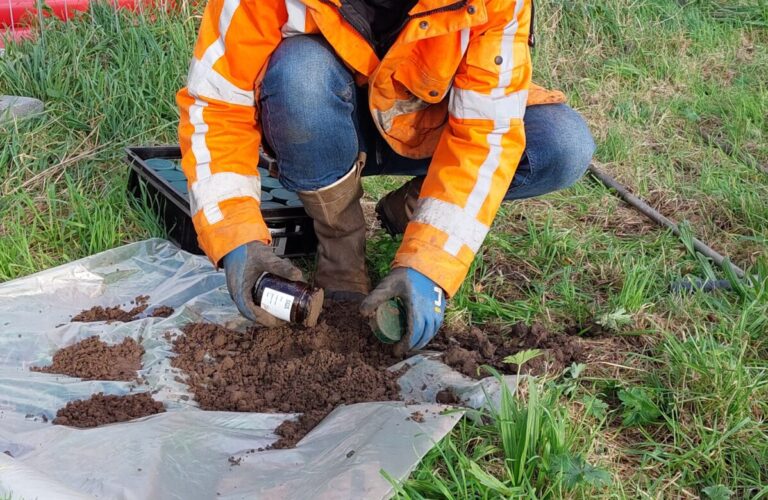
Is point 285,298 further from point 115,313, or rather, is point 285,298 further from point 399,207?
point 399,207

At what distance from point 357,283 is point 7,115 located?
5.01 ft

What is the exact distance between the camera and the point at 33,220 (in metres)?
2.78

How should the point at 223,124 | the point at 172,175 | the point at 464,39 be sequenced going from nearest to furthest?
the point at 464,39, the point at 223,124, the point at 172,175

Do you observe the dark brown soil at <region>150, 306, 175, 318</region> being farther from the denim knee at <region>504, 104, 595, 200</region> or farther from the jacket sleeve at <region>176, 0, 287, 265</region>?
the denim knee at <region>504, 104, 595, 200</region>

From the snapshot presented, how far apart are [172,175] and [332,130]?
920 mm

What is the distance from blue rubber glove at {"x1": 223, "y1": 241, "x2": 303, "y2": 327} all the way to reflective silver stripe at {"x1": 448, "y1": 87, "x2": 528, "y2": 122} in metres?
0.57

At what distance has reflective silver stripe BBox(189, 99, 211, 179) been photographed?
6.93 feet

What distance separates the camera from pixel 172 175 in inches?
115

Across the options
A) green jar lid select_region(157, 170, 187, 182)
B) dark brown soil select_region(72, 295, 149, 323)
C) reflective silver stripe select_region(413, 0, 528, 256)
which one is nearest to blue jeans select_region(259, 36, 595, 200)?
reflective silver stripe select_region(413, 0, 528, 256)

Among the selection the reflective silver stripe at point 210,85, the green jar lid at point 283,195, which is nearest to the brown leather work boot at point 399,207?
the green jar lid at point 283,195

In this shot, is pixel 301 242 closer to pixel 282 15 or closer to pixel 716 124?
pixel 282 15

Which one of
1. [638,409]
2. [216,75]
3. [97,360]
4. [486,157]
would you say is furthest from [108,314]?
[638,409]

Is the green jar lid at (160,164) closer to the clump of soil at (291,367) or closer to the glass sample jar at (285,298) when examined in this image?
the clump of soil at (291,367)

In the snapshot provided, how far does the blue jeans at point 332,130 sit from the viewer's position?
2.14m
